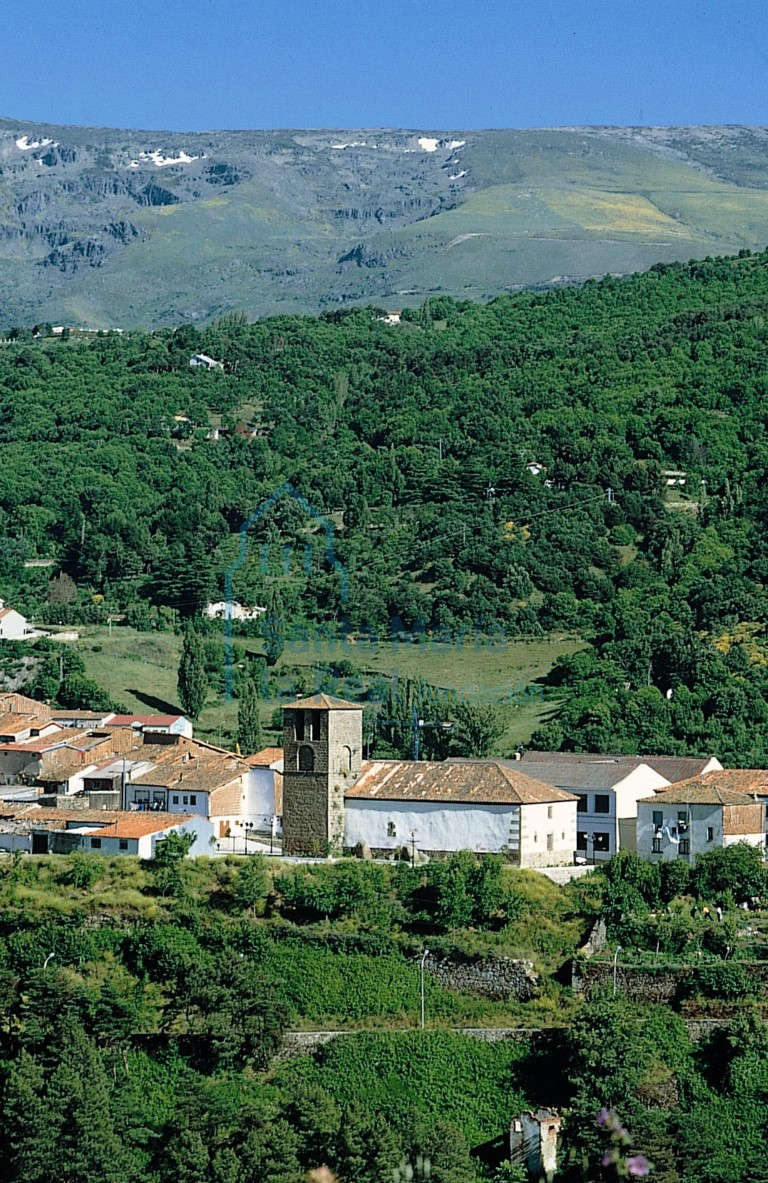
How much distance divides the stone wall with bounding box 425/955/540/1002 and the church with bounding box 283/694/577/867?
15.2ft

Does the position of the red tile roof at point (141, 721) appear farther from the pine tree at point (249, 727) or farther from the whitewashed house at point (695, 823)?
the whitewashed house at point (695, 823)

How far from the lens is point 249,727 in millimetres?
69062

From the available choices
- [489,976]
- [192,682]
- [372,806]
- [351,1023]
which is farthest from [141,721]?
[489,976]

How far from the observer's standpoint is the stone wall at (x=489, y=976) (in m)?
44.0

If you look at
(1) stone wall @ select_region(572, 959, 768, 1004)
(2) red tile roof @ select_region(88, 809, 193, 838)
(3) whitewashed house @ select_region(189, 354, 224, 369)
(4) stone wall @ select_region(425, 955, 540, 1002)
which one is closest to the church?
(2) red tile roof @ select_region(88, 809, 193, 838)

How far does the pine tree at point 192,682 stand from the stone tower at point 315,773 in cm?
2495

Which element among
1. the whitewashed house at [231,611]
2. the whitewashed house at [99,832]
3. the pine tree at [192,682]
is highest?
the whitewashed house at [231,611]

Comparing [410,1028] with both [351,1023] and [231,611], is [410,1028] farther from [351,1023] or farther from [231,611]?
[231,611]

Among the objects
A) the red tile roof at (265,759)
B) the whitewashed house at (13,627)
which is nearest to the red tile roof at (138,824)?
the red tile roof at (265,759)

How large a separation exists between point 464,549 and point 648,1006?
5493 cm

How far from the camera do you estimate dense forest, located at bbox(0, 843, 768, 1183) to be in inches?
1544

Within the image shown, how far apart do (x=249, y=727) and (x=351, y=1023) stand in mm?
26195

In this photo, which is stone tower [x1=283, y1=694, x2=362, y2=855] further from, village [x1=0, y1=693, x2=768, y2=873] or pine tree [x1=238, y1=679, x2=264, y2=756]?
pine tree [x1=238, y1=679, x2=264, y2=756]

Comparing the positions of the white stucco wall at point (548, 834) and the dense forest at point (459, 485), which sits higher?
the dense forest at point (459, 485)
